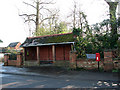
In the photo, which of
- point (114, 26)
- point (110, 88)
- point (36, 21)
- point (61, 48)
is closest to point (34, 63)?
point (61, 48)

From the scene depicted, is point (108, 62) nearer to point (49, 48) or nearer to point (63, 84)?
point (63, 84)

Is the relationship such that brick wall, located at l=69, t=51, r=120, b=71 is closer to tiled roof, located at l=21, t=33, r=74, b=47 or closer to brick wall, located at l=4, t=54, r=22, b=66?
tiled roof, located at l=21, t=33, r=74, b=47

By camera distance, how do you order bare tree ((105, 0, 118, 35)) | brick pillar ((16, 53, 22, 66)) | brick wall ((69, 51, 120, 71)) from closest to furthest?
1. brick wall ((69, 51, 120, 71))
2. bare tree ((105, 0, 118, 35))
3. brick pillar ((16, 53, 22, 66))

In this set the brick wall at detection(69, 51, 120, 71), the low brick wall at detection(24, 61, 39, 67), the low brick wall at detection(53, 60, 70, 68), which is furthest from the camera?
the low brick wall at detection(24, 61, 39, 67)

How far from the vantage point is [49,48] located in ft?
55.3

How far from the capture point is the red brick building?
1448 centimetres

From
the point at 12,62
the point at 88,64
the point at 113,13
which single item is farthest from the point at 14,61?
the point at 113,13

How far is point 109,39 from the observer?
1151 centimetres

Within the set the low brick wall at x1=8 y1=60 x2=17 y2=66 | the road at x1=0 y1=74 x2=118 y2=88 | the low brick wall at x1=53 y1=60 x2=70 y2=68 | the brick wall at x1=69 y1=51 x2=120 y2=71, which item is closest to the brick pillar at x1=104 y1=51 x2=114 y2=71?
the brick wall at x1=69 y1=51 x2=120 y2=71

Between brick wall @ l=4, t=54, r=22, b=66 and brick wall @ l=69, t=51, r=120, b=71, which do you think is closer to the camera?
brick wall @ l=69, t=51, r=120, b=71

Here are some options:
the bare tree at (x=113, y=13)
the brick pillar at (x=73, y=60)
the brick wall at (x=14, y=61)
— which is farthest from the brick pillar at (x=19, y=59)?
the bare tree at (x=113, y=13)

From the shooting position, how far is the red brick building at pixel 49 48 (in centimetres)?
1448

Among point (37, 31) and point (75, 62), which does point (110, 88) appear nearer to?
point (75, 62)

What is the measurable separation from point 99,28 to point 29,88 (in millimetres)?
9144
